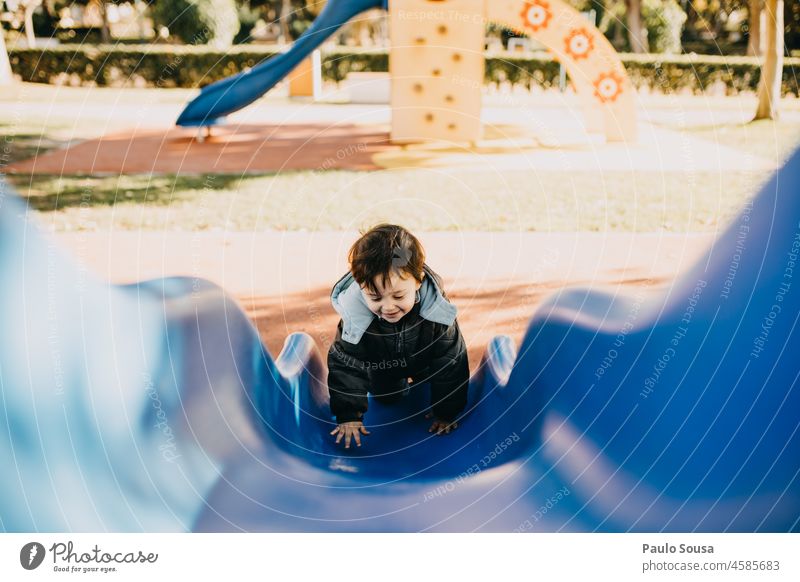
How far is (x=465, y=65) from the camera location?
22.0 feet

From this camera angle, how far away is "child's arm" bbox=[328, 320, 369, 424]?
1.89 metres

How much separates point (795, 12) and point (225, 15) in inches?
276

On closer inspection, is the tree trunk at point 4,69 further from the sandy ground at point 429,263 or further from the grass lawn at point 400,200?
the sandy ground at point 429,263

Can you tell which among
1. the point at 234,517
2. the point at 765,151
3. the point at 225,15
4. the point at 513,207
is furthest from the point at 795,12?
the point at 234,517

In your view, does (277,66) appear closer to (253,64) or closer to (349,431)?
(349,431)

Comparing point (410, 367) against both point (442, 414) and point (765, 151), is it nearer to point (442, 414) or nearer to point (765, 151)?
point (442, 414)

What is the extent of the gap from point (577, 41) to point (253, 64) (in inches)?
275

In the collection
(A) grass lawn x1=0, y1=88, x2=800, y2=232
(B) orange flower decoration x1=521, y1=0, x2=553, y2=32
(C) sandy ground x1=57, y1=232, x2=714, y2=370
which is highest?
(B) orange flower decoration x1=521, y1=0, x2=553, y2=32

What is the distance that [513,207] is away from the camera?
202 inches

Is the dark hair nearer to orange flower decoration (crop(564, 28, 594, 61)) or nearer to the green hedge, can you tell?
orange flower decoration (crop(564, 28, 594, 61))

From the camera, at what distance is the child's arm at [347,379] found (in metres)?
1.89

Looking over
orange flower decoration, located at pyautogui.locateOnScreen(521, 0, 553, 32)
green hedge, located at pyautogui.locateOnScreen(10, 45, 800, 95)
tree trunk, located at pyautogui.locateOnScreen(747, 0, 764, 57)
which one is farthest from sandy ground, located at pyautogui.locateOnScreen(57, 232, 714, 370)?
green hedge, located at pyautogui.locateOnScreen(10, 45, 800, 95)

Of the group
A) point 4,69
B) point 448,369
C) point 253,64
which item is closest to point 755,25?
point 253,64

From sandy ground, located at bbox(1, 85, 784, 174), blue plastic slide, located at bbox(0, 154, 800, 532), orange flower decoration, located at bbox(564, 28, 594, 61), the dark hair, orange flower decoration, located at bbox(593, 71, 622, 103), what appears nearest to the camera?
blue plastic slide, located at bbox(0, 154, 800, 532)
